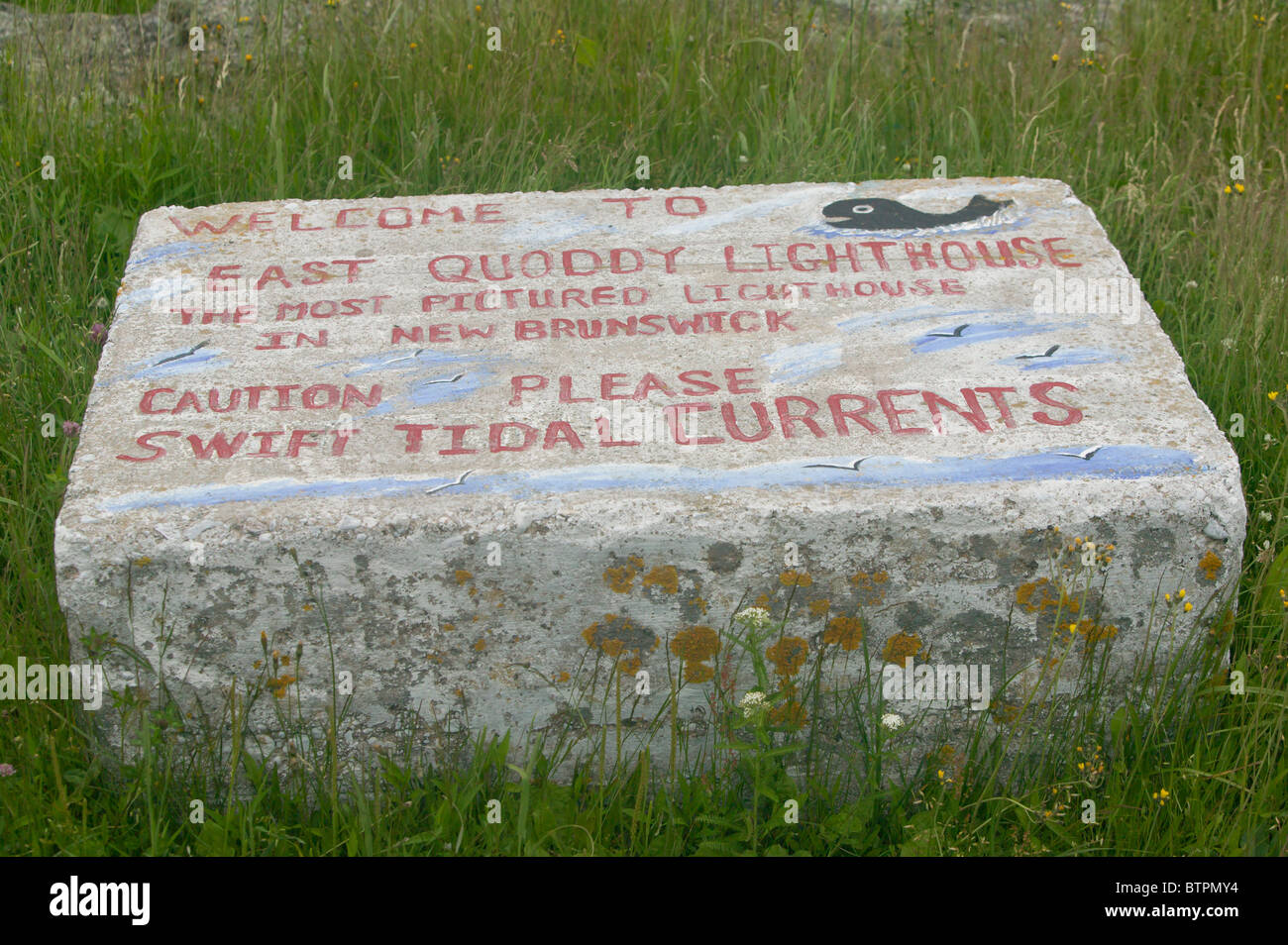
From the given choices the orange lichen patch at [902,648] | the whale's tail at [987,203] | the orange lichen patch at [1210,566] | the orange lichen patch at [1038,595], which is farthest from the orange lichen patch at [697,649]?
the whale's tail at [987,203]

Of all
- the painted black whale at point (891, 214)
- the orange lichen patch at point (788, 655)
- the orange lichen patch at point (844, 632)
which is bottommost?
the orange lichen patch at point (788, 655)

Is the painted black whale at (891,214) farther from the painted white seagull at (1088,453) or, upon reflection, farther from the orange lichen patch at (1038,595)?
the orange lichen patch at (1038,595)

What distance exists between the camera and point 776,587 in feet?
7.74

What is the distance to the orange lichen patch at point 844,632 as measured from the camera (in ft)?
7.82

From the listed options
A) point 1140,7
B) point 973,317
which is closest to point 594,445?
point 973,317

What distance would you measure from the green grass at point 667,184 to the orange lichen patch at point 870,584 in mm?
379

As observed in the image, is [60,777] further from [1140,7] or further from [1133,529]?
[1140,7]

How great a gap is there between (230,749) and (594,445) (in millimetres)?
913

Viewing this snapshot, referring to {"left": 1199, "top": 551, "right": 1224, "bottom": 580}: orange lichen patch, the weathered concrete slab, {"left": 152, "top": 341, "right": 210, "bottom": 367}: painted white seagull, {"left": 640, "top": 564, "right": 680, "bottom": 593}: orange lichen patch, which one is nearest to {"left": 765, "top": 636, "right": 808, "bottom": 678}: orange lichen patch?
the weathered concrete slab

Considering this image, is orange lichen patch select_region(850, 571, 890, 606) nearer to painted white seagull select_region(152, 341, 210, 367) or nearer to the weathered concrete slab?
the weathered concrete slab

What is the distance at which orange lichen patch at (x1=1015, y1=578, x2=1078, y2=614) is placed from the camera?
2.37 meters

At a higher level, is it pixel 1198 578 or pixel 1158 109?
pixel 1158 109

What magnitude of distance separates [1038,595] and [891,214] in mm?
1337

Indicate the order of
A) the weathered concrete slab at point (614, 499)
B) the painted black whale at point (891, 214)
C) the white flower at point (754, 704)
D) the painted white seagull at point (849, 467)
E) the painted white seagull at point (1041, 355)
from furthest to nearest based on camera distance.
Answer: the painted black whale at point (891, 214)
the painted white seagull at point (1041, 355)
the painted white seagull at point (849, 467)
the weathered concrete slab at point (614, 499)
the white flower at point (754, 704)
